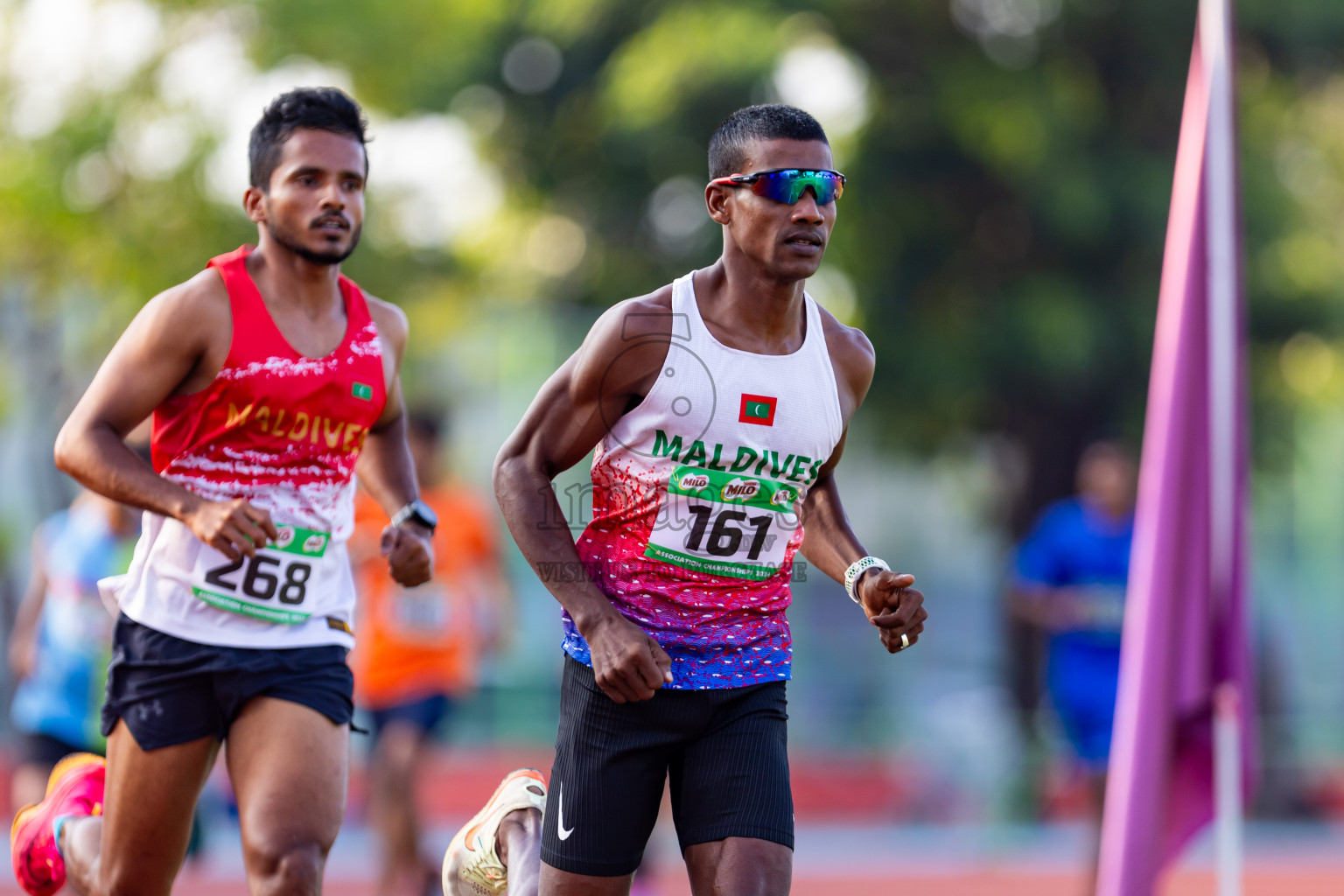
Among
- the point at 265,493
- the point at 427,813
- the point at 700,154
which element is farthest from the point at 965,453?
the point at 265,493

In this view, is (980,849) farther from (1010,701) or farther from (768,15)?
(768,15)

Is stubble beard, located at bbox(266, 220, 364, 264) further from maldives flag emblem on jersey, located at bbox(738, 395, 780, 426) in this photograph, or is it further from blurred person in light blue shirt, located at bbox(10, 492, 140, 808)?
blurred person in light blue shirt, located at bbox(10, 492, 140, 808)

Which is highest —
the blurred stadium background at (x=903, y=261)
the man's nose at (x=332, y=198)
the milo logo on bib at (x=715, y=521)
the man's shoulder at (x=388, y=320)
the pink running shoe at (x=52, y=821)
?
the blurred stadium background at (x=903, y=261)

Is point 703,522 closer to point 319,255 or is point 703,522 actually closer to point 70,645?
point 319,255

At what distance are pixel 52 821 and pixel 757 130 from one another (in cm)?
312

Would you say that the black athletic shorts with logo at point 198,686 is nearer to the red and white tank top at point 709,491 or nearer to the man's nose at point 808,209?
the red and white tank top at point 709,491

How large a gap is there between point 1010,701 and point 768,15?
26.7 ft

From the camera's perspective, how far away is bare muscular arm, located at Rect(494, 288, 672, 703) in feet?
12.9

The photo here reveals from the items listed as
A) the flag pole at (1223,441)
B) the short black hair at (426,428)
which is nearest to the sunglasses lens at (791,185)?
the flag pole at (1223,441)

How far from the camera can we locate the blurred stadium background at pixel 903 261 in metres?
15.5

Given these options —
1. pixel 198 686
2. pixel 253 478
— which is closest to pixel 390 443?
pixel 253 478

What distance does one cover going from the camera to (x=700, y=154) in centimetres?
1623

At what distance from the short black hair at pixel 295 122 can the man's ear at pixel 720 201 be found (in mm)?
1121

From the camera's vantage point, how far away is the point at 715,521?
13.4ft
